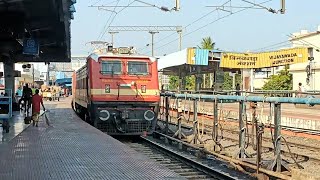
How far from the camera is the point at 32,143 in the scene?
12508 millimetres

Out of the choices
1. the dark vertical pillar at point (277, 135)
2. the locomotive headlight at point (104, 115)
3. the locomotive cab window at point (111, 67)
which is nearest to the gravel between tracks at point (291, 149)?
the dark vertical pillar at point (277, 135)

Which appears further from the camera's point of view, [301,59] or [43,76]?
[43,76]

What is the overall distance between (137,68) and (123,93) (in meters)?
1.18

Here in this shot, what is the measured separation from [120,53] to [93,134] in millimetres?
4530

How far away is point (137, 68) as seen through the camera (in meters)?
17.9

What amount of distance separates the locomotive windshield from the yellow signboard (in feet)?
47.2

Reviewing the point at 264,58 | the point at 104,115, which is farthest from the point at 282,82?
the point at 104,115

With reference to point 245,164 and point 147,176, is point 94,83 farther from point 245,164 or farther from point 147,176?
point 147,176

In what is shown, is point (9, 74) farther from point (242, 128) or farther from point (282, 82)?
point (282, 82)

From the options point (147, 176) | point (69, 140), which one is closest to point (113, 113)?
point (69, 140)

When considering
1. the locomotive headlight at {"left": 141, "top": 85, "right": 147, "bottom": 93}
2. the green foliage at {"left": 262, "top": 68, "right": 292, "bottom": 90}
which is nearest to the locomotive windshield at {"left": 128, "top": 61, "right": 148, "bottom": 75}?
the locomotive headlight at {"left": 141, "top": 85, "right": 147, "bottom": 93}

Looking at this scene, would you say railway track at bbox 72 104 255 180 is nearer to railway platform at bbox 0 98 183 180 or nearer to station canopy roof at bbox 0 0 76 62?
railway platform at bbox 0 98 183 180

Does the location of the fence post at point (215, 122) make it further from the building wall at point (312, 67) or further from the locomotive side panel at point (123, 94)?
the building wall at point (312, 67)

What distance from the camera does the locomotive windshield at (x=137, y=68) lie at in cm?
1786
